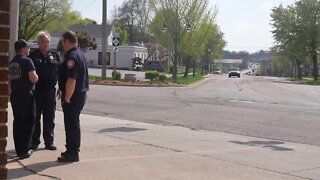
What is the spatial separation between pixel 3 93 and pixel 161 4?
1816 inches

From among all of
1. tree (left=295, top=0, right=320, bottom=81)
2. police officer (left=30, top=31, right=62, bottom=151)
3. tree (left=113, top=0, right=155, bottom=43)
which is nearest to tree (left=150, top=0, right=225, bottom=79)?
tree (left=295, top=0, right=320, bottom=81)

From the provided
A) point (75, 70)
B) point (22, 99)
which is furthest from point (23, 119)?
point (75, 70)

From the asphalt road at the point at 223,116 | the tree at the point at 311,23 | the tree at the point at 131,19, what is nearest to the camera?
the asphalt road at the point at 223,116

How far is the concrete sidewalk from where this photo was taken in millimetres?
6656

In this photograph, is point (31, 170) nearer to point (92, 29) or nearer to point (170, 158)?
point (170, 158)

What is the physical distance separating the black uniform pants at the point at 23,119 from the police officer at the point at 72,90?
0.51 m

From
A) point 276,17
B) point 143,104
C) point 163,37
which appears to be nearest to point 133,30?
point 276,17

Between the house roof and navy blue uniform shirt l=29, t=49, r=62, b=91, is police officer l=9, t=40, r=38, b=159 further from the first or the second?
the house roof

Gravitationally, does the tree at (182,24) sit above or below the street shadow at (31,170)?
above

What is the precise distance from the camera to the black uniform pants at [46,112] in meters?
7.91

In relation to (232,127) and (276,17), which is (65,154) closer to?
(232,127)

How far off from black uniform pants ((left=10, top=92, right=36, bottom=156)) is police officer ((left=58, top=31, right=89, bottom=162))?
0.51 meters

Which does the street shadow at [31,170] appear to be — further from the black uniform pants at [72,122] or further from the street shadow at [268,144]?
the street shadow at [268,144]

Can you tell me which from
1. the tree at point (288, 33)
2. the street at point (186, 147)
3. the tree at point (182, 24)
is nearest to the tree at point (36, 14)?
the tree at point (182, 24)
